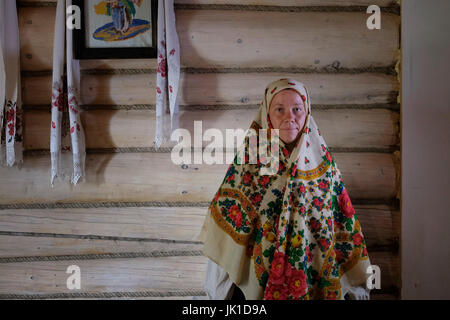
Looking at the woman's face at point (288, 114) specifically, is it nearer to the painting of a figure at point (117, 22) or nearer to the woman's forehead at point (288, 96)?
the woman's forehead at point (288, 96)

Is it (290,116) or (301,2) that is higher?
(301,2)

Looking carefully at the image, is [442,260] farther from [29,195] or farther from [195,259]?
[29,195]

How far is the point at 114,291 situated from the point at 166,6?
→ 1519 mm

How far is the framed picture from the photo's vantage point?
5.69ft

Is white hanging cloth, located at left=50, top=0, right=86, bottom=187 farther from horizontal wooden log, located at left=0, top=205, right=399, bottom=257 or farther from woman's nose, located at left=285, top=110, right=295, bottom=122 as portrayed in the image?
woman's nose, located at left=285, top=110, right=295, bottom=122

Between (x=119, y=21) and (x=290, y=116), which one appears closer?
(x=290, y=116)

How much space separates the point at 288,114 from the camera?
1.35 meters

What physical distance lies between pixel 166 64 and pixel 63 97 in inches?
22.0

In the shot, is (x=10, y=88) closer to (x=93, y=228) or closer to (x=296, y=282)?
(x=93, y=228)

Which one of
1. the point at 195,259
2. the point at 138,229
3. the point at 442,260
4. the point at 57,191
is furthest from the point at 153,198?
the point at 442,260

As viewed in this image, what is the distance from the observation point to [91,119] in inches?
70.4

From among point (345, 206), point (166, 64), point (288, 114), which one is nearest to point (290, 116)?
point (288, 114)

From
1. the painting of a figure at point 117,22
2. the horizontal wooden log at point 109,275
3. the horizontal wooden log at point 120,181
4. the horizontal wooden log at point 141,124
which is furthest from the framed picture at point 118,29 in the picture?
the horizontal wooden log at point 109,275

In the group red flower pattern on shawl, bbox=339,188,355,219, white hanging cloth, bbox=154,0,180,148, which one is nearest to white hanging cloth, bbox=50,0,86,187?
white hanging cloth, bbox=154,0,180,148
